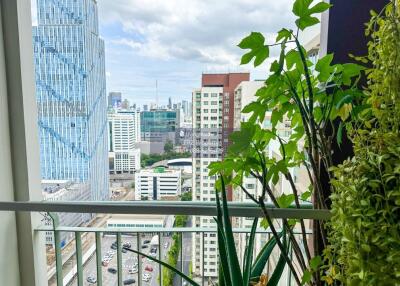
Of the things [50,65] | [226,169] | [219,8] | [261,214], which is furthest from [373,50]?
[50,65]

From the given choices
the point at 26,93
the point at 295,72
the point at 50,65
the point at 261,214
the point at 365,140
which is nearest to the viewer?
the point at 365,140

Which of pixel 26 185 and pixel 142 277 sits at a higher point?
pixel 26 185

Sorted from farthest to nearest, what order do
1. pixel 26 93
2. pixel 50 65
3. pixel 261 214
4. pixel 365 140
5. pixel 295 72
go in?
pixel 50 65 < pixel 26 93 < pixel 261 214 < pixel 295 72 < pixel 365 140

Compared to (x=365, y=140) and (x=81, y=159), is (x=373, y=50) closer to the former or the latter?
(x=365, y=140)

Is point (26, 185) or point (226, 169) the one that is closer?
point (226, 169)

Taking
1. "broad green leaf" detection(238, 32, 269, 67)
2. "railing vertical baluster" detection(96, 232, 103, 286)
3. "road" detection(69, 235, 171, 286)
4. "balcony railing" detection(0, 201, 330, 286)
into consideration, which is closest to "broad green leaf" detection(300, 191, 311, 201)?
"balcony railing" detection(0, 201, 330, 286)

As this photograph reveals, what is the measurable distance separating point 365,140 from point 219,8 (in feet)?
3.60

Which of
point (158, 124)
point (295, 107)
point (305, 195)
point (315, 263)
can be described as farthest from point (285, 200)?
point (158, 124)

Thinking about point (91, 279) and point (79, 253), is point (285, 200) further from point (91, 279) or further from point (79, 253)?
point (91, 279)

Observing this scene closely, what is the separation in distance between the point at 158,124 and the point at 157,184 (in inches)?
14.5

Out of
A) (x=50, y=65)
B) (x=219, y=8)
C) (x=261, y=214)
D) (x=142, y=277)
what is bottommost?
(x=142, y=277)

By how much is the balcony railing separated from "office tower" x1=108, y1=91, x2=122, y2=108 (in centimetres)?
62

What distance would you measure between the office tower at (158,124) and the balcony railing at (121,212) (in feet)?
1.33

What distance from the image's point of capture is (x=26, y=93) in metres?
1.46
